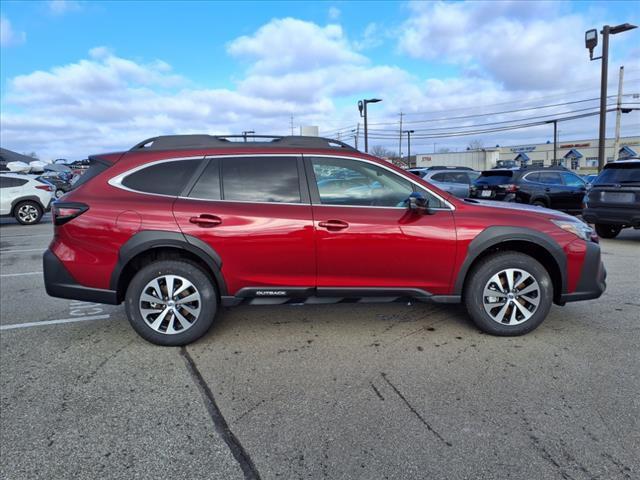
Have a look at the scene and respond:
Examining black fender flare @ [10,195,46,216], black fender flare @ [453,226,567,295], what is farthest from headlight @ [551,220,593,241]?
black fender flare @ [10,195,46,216]

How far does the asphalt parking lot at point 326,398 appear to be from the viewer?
2502mm

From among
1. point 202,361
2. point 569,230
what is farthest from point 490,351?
point 202,361

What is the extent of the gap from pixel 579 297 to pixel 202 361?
334 centimetres

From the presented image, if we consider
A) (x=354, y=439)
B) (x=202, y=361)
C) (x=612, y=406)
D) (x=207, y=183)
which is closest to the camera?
(x=354, y=439)

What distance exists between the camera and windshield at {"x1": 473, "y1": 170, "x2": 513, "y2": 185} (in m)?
13.7

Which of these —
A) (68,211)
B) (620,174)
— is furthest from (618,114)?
(68,211)

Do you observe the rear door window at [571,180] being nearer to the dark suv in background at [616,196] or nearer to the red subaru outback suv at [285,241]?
the dark suv in background at [616,196]

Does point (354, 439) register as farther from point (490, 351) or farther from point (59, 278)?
point (59, 278)

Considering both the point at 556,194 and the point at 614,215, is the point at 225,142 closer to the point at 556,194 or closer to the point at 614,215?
the point at 614,215

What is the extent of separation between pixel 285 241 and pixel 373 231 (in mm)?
753

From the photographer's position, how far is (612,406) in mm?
3006

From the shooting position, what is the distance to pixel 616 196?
29.8 ft

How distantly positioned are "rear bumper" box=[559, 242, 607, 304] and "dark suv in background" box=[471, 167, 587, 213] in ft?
31.1

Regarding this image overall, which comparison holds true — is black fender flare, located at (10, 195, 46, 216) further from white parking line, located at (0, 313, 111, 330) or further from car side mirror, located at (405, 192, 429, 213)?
car side mirror, located at (405, 192, 429, 213)
